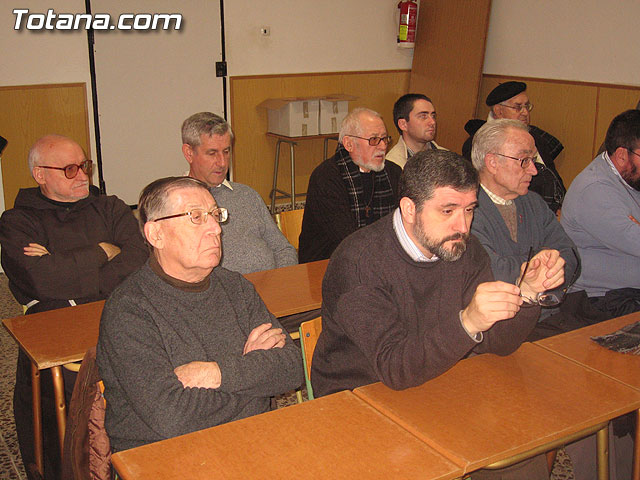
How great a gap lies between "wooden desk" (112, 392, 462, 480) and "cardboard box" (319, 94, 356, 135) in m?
5.33

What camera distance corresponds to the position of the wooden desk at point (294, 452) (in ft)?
4.73

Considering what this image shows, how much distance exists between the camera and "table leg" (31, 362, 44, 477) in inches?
91.6

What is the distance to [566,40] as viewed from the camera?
6.32 m

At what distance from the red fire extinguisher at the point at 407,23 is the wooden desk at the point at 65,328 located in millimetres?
5321

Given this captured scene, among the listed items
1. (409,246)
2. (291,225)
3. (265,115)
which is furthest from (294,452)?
(265,115)

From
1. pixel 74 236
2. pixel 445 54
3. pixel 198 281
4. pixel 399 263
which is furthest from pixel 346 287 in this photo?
pixel 445 54

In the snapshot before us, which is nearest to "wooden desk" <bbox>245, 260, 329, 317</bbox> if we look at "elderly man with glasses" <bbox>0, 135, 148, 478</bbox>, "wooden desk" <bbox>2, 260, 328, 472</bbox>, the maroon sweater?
"wooden desk" <bbox>2, 260, 328, 472</bbox>

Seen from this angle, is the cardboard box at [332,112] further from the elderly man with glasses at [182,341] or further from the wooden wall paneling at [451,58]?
the elderly man with glasses at [182,341]

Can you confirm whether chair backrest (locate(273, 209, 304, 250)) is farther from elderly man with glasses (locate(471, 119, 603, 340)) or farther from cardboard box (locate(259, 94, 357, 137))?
cardboard box (locate(259, 94, 357, 137))

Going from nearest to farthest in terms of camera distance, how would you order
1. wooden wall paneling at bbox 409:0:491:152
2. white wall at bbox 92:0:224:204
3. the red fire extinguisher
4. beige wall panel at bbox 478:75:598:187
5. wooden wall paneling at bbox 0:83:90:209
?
wooden wall paneling at bbox 0:83:90:209 → white wall at bbox 92:0:224:204 → beige wall panel at bbox 478:75:598:187 → wooden wall paneling at bbox 409:0:491:152 → the red fire extinguisher

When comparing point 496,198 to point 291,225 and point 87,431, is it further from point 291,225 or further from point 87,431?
point 87,431

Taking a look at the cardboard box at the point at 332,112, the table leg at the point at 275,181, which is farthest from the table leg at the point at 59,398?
the cardboard box at the point at 332,112

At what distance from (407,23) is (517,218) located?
16.6 feet

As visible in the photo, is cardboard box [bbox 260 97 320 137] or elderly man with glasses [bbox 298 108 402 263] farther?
cardboard box [bbox 260 97 320 137]
